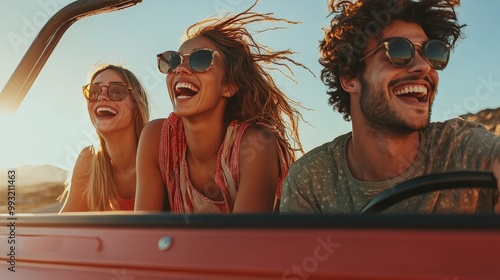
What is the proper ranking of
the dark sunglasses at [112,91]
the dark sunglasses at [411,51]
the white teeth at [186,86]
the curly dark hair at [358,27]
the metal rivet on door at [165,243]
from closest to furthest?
the metal rivet on door at [165,243], the dark sunglasses at [411,51], the curly dark hair at [358,27], the white teeth at [186,86], the dark sunglasses at [112,91]

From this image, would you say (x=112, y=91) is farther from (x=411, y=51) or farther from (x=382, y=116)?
(x=411, y=51)

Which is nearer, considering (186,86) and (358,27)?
(358,27)

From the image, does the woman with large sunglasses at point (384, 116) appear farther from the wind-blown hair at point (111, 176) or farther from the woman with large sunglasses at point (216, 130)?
the wind-blown hair at point (111, 176)

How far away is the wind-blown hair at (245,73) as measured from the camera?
2.92 meters

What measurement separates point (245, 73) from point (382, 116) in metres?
0.88

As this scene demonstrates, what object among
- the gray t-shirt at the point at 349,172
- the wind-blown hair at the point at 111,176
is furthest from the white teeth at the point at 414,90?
the wind-blown hair at the point at 111,176

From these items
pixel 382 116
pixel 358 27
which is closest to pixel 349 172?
pixel 382 116

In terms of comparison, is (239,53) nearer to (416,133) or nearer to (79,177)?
(416,133)

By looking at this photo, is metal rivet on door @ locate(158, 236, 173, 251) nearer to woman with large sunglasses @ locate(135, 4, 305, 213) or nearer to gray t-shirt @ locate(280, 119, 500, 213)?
gray t-shirt @ locate(280, 119, 500, 213)

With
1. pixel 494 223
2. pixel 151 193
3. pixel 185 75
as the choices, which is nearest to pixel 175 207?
pixel 151 193

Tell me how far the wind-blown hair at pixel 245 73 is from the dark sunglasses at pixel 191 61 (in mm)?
127

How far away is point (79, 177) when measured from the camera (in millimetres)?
3717

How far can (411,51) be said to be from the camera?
6.89 ft

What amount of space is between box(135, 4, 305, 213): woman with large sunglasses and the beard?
41 cm
